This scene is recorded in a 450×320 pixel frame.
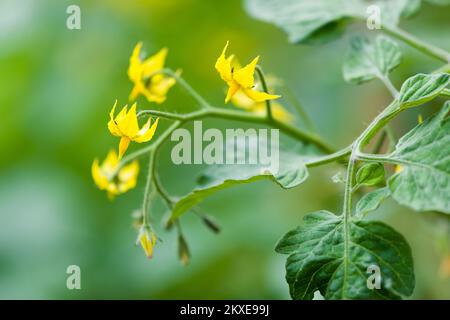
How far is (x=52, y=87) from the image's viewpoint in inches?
97.7


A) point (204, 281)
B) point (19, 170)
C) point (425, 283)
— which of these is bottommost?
point (425, 283)

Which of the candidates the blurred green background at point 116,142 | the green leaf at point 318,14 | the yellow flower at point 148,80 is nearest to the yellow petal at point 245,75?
the yellow flower at point 148,80

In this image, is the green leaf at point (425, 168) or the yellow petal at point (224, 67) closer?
the green leaf at point (425, 168)

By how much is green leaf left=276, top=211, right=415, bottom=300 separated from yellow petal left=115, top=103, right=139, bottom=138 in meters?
0.24

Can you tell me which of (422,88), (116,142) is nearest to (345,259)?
(422,88)

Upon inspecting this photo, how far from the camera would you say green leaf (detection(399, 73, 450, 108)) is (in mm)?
783

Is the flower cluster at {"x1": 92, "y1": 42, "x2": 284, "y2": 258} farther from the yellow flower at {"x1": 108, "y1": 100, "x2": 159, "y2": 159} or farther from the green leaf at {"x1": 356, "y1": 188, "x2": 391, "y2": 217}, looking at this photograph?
the green leaf at {"x1": 356, "y1": 188, "x2": 391, "y2": 217}

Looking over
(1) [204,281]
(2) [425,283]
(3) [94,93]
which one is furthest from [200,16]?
(2) [425,283]

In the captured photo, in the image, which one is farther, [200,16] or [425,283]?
[200,16]

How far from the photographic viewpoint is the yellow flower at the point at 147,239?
96 centimetres

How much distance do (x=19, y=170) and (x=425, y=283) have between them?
144 cm

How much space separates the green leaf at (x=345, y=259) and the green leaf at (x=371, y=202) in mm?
16

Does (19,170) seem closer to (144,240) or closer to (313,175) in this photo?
(313,175)

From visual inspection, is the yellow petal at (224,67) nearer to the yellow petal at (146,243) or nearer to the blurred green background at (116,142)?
the yellow petal at (146,243)
